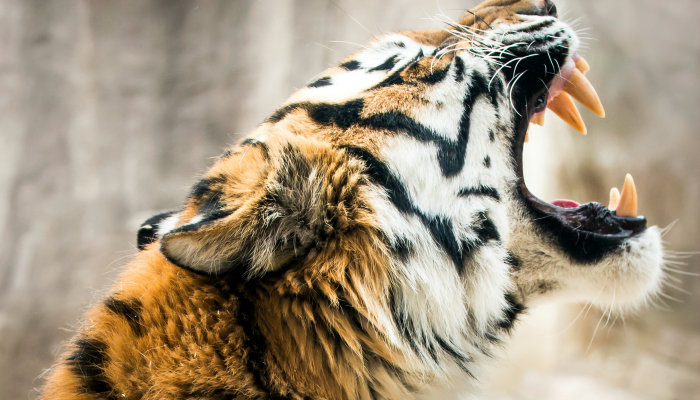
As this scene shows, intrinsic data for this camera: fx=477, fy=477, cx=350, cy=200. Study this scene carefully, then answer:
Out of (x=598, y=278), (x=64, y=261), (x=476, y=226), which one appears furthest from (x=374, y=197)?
(x=64, y=261)

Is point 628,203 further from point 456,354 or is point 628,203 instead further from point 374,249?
point 374,249

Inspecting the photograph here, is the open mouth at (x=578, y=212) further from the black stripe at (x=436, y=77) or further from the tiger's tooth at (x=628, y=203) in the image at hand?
the black stripe at (x=436, y=77)

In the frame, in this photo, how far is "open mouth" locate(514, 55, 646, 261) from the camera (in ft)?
3.87

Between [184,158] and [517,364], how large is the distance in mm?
2352

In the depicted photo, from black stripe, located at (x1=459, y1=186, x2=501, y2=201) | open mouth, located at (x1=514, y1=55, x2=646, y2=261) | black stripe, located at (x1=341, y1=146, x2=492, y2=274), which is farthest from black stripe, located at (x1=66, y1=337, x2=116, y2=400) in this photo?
open mouth, located at (x1=514, y1=55, x2=646, y2=261)

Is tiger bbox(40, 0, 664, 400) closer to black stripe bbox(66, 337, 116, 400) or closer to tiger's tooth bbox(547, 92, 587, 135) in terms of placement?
black stripe bbox(66, 337, 116, 400)

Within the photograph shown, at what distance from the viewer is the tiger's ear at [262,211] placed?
2.65 feet

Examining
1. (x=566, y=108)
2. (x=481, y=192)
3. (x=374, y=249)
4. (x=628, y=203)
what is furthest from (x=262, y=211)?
(x=566, y=108)

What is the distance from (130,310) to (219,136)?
91.8 inches

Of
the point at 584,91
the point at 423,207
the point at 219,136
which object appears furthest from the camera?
the point at 219,136

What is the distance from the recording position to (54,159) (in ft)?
9.29

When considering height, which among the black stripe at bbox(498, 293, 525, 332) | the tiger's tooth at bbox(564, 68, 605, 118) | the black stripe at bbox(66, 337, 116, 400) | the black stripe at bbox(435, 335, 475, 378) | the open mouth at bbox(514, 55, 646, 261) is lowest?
the black stripe at bbox(435, 335, 475, 378)

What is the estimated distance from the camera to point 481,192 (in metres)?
1.13

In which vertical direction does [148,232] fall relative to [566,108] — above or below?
below
